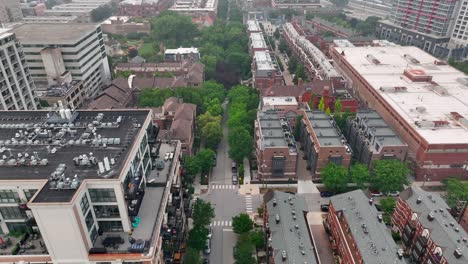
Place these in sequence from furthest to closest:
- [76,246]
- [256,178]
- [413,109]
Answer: [413,109], [256,178], [76,246]

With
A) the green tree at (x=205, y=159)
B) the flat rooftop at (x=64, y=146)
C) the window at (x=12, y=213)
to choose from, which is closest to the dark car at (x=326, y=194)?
the green tree at (x=205, y=159)

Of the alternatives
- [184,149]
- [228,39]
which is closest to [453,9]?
[228,39]

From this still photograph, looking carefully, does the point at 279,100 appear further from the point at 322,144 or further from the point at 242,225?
the point at 242,225

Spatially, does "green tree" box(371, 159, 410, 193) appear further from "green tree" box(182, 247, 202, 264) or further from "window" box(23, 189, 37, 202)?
"window" box(23, 189, 37, 202)

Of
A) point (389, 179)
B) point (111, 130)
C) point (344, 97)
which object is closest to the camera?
point (111, 130)

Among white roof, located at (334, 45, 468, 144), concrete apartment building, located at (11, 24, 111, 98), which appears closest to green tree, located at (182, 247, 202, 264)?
white roof, located at (334, 45, 468, 144)

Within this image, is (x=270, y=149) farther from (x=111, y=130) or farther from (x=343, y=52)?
(x=343, y=52)

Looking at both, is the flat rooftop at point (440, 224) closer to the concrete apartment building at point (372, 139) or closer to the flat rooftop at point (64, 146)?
the concrete apartment building at point (372, 139)
